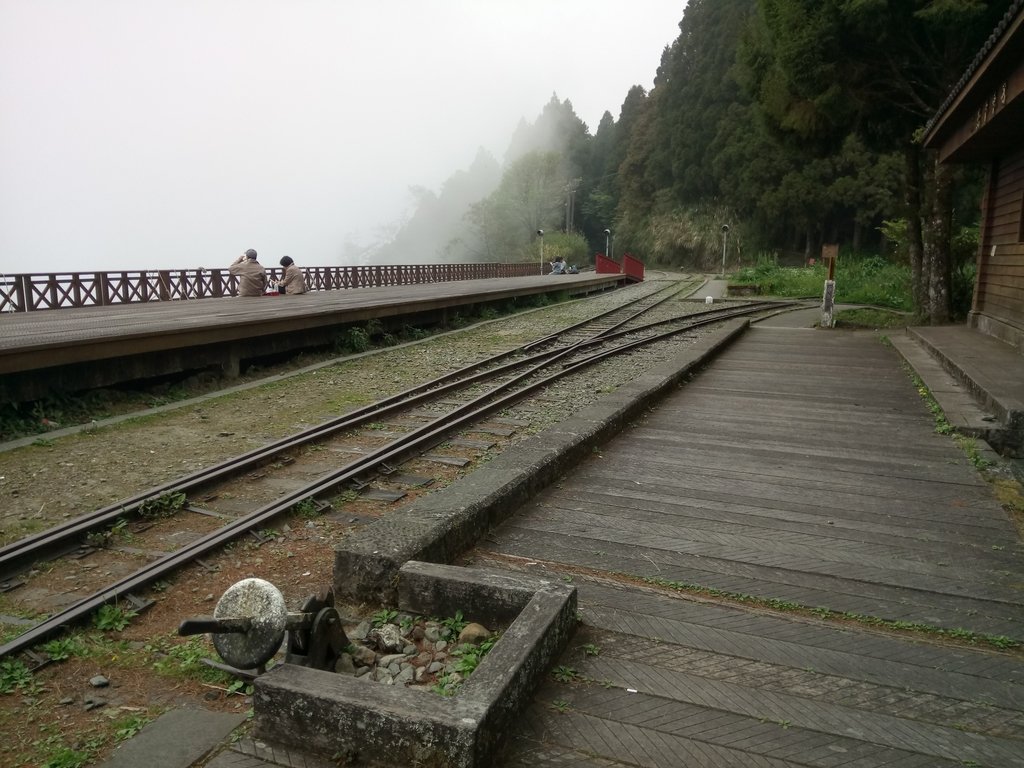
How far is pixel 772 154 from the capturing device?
140ft

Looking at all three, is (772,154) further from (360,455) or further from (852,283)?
(360,455)

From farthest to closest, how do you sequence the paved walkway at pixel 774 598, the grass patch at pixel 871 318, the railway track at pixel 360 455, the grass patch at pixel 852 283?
the grass patch at pixel 852 283, the grass patch at pixel 871 318, the railway track at pixel 360 455, the paved walkway at pixel 774 598

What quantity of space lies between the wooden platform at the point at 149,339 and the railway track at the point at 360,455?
98.2 inches

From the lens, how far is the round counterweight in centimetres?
207

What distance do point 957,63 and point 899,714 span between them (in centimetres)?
1444

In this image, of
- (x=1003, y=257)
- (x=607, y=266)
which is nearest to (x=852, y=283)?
(x=1003, y=257)

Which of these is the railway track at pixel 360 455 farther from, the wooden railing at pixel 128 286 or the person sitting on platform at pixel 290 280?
the wooden railing at pixel 128 286

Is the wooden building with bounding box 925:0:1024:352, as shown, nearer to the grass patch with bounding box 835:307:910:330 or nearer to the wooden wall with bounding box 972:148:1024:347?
the wooden wall with bounding box 972:148:1024:347

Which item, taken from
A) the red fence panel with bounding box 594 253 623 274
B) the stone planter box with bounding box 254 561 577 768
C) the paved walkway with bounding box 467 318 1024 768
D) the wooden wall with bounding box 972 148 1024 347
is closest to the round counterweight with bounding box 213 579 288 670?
the stone planter box with bounding box 254 561 577 768

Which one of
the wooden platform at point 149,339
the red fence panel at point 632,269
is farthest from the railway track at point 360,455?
the red fence panel at point 632,269

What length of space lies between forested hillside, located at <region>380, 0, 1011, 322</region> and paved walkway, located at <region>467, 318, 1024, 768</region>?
1074cm

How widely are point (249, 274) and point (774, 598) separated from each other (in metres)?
14.8

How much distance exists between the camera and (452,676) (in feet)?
7.54

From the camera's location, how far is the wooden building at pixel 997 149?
22.7 feet
